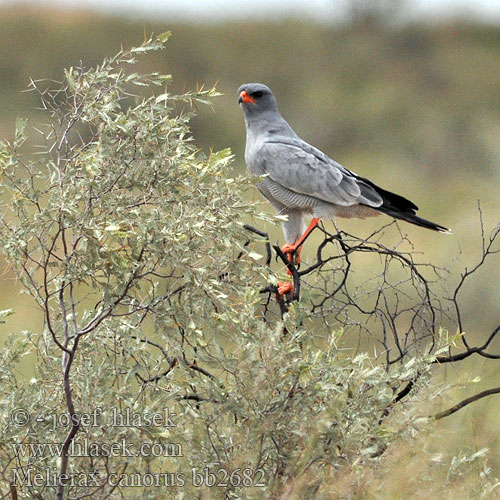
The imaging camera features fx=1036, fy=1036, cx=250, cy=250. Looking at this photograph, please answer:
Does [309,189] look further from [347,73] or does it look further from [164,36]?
[347,73]

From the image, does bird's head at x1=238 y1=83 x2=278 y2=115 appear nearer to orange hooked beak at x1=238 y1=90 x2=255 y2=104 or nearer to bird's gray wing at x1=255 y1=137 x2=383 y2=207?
orange hooked beak at x1=238 y1=90 x2=255 y2=104

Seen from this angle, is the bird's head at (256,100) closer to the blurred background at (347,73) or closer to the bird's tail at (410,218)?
the bird's tail at (410,218)

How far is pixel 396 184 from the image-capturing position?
17.2 metres

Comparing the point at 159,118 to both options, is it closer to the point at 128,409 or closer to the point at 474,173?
the point at 128,409

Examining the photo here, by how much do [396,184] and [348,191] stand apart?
1204cm

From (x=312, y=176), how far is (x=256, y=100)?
2.38 ft

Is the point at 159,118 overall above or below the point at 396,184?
below

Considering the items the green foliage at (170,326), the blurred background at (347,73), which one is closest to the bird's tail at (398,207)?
the green foliage at (170,326)

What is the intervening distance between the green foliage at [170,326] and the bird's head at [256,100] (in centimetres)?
267

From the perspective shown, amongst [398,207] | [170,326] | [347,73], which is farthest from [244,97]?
[347,73]

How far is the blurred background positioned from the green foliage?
408 inches

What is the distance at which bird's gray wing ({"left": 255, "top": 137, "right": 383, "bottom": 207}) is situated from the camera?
210 inches

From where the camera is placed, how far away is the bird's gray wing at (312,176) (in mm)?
5324

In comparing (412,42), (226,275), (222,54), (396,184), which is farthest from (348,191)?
(412,42)
